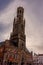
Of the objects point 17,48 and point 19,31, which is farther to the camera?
point 19,31

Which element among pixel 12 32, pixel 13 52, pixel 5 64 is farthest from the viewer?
pixel 12 32

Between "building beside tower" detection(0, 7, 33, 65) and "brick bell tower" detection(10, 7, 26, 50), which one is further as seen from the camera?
"brick bell tower" detection(10, 7, 26, 50)

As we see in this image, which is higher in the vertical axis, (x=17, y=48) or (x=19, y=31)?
(x=19, y=31)

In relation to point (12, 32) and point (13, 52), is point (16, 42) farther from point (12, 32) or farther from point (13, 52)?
point (13, 52)

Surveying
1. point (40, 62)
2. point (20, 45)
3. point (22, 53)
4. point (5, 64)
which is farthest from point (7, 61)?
point (40, 62)

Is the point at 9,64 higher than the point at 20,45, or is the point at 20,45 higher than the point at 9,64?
the point at 20,45

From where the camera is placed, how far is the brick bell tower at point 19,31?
243 feet

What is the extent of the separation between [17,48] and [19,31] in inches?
615

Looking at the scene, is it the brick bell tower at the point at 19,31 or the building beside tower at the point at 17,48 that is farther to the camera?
the brick bell tower at the point at 19,31

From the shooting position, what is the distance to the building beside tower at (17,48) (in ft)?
187

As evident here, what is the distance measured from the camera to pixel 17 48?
63.1 m

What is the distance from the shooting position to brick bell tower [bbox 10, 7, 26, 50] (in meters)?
74.2

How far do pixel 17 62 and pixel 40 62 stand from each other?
23961 mm

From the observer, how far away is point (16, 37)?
2955 inches
